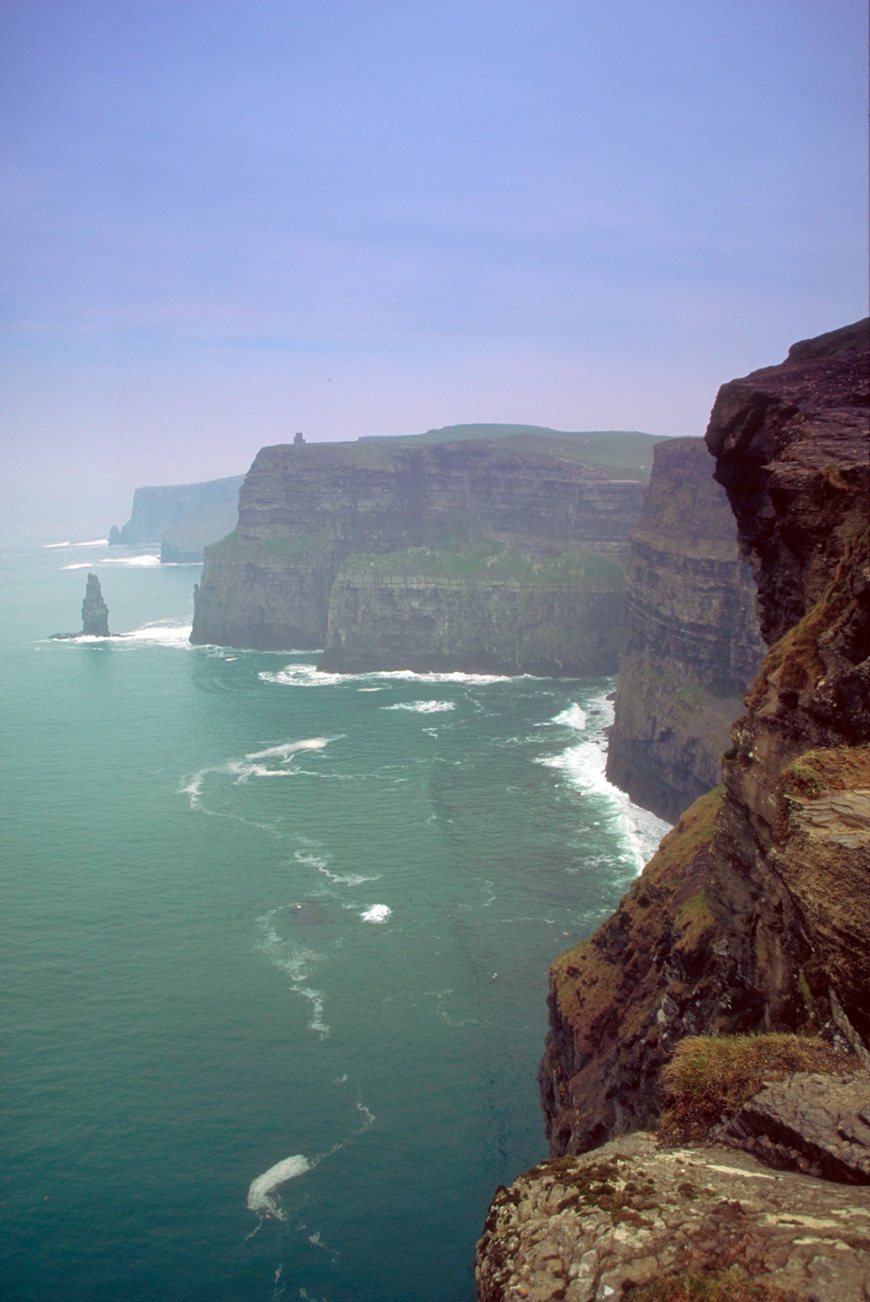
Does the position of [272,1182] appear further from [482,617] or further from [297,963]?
[482,617]

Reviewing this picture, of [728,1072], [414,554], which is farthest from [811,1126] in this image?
[414,554]

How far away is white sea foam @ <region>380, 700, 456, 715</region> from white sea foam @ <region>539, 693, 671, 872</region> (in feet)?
52.1

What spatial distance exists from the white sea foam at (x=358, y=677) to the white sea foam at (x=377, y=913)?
77811 mm

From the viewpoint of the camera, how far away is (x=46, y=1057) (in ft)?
154

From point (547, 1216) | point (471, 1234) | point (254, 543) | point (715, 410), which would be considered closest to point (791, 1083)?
point (547, 1216)

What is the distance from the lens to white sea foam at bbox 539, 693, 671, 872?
7612 centimetres

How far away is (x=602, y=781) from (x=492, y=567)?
69.7 meters

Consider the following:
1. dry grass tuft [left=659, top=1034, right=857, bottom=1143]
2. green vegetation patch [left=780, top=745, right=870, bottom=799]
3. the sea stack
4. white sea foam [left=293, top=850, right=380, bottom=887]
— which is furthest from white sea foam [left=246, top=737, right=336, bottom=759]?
green vegetation patch [left=780, top=745, right=870, bottom=799]

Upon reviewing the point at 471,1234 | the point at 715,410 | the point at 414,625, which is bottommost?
the point at 471,1234

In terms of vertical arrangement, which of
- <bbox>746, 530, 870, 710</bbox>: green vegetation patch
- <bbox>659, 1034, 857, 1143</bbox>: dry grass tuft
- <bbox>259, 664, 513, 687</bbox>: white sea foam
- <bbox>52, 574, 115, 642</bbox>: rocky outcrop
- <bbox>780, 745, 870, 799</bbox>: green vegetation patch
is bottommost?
<bbox>259, 664, 513, 687</bbox>: white sea foam

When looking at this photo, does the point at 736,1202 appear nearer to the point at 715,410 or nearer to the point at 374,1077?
the point at 715,410

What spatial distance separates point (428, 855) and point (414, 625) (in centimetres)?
8306

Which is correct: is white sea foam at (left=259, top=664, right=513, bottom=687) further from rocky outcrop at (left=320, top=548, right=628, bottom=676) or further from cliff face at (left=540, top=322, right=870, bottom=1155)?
cliff face at (left=540, top=322, right=870, bottom=1155)

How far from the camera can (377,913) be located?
62812 mm
